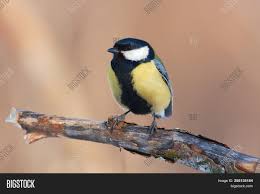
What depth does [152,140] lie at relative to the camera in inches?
89.1

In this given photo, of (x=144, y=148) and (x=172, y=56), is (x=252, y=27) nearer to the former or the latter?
(x=172, y=56)

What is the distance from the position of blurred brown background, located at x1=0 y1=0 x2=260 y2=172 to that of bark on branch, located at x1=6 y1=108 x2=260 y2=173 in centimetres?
29

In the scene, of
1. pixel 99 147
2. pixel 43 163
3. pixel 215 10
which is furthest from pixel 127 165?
pixel 215 10

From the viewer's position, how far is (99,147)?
8.76 ft

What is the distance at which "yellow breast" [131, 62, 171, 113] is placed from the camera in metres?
2.24

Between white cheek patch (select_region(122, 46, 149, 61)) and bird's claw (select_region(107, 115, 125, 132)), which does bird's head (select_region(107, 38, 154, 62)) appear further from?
bird's claw (select_region(107, 115, 125, 132))

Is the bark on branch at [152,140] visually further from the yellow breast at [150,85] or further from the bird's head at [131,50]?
the bird's head at [131,50]

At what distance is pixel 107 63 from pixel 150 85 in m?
0.51

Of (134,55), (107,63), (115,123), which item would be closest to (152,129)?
(115,123)

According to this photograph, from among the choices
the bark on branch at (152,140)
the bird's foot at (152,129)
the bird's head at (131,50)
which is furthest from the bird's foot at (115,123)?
the bird's head at (131,50)

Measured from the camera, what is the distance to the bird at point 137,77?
225cm

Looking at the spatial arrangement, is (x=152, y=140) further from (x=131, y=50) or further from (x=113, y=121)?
(x=131, y=50)

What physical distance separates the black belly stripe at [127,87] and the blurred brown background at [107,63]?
0.27 m

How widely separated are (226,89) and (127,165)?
2.10ft
